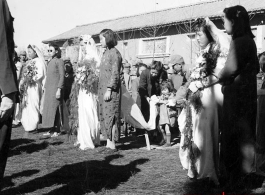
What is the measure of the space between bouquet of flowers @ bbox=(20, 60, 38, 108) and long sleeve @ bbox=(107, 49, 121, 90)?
3.21 m

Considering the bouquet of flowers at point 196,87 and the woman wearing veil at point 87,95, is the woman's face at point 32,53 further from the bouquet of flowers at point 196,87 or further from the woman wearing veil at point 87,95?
the bouquet of flowers at point 196,87

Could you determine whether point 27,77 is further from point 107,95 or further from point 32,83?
point 107,95

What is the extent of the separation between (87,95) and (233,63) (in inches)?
157

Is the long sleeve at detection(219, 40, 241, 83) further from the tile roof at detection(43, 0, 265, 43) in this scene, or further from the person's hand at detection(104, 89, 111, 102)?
the tile roof at detection(43, 0, 265, 43)

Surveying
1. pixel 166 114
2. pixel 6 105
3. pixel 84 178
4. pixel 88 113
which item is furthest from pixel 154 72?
pixel 6 105

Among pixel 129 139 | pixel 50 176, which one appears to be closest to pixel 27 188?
pixel 50 176

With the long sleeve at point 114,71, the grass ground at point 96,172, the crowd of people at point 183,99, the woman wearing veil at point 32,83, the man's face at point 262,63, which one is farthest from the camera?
the woman wearing veil at point 32,83

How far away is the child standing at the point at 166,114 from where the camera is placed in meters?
7.74

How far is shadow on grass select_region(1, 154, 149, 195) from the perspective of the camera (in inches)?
165

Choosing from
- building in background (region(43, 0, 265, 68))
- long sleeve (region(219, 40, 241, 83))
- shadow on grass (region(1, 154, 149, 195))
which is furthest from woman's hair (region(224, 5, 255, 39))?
building in background (region(43, 0, 265, 68))

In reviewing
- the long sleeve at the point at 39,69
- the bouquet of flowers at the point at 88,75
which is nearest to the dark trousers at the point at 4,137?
the bouquet of flowers at the point at 88,75

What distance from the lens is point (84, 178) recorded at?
15.4 ft

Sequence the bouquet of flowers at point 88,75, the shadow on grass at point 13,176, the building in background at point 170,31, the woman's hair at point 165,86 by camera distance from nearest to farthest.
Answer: the shadow on grass at point 13,176 → the bouquet of flowers at point 88,75 → the woman's hair at point 165,86 → the building in background at point 170,31

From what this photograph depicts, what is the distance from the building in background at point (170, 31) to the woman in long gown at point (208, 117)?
609 inches
